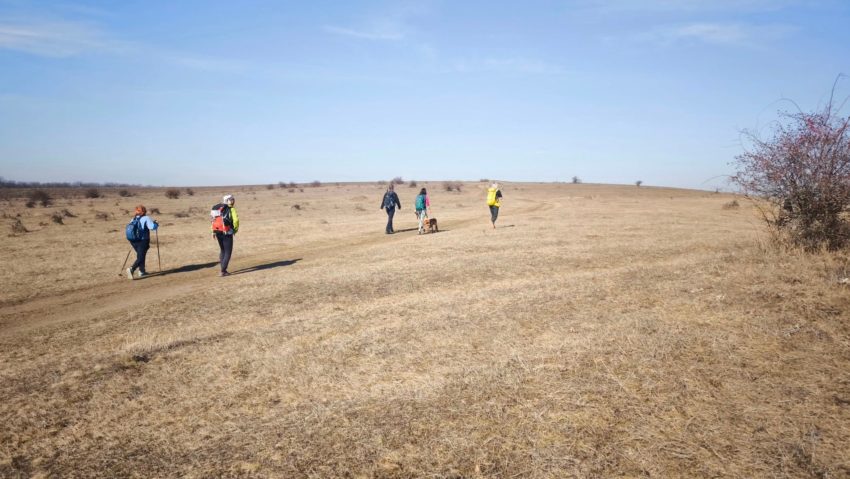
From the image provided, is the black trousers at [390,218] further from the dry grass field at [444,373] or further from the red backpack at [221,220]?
the dry grass field at [444,373]

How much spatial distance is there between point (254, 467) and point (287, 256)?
504 inches

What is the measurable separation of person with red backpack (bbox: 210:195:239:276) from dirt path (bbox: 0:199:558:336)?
751mm

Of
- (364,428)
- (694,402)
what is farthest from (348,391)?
(694,402)

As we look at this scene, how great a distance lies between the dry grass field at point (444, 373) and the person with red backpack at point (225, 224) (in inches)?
46.8

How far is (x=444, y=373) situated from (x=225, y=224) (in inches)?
363

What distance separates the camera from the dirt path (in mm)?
9484

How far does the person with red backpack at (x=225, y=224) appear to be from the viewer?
1280 cm

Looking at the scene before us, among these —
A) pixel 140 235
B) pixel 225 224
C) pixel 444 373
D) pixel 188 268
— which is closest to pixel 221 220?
pixel 225 224

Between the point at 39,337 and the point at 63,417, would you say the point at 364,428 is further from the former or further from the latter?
the point at 39,337

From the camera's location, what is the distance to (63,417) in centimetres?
534

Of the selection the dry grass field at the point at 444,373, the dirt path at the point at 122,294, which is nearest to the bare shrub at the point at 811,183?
the dry grass field at the point at 444,373

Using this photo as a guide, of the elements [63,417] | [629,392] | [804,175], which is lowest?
[63,417]

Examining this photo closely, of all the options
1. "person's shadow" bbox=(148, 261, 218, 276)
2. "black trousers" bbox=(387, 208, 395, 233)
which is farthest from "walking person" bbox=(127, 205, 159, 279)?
"black trousers" bbox=(387, 208, 395, 233)

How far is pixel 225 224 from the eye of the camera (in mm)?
12844
